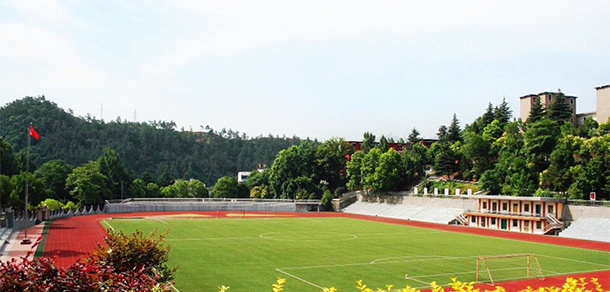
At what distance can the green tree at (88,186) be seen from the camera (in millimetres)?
70250

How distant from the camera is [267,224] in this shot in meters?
53.8

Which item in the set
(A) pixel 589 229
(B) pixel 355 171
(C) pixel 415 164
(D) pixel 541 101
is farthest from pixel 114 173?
(A) pixel 589 229

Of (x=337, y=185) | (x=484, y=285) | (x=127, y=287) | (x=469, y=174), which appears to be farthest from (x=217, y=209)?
(x=127, y=287)

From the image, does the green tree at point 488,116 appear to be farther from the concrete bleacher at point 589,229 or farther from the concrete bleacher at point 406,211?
the concrete bleacher at point 589,229

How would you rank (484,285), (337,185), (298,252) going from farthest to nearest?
(337,185), (298,252), (484,285)

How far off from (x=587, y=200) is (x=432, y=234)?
14147mm

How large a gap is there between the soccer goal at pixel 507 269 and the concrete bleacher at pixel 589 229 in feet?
53.8

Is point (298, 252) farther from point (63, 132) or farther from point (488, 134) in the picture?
point (63, 132)

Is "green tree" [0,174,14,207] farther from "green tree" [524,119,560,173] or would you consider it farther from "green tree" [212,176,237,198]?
"green tree" [524,119,560,173]

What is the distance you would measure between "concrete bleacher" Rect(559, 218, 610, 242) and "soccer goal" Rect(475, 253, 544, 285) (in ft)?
53.8

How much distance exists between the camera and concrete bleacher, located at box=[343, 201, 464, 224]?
59928 millimetres

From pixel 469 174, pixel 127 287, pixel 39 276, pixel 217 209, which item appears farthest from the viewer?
pixel 217 209

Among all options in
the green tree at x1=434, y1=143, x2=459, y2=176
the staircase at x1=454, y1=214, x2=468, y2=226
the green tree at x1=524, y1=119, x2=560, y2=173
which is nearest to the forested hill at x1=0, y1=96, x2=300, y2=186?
the green tree at x1=434, y1=143, x2=459, y2=176

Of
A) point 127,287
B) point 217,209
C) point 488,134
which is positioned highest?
point 488,134
